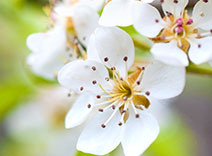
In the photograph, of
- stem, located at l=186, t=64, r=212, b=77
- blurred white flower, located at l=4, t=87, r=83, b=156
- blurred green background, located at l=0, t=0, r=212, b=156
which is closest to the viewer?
stem, located at l=186, t=64, r=212, b=77

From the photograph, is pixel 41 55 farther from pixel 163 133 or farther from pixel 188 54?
pixel 163 133

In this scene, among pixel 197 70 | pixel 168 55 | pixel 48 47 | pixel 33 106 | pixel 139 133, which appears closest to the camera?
pixel 168 55

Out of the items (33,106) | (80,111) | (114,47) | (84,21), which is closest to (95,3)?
(84,21)

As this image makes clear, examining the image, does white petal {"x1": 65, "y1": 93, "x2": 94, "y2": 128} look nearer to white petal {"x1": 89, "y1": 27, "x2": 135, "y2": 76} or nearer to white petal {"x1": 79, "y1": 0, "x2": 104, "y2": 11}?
white petal {"x1": 89, "y1": 27, "x2": 135, "y2": 76}

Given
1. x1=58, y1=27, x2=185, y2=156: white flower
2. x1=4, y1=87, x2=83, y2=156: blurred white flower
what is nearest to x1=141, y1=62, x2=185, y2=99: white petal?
x1=58, y1=27, x2=185, y2=156: white flower

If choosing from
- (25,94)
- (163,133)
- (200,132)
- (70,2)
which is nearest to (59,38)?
(70,2)

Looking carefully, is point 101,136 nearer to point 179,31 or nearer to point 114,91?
point 114,91

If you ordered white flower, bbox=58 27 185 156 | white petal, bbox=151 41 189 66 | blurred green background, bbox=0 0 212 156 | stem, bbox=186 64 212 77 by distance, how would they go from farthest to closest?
blurred green background, bbox=0 0 212 156, stem, bbox=186 64 212 77, white flower, bbox=58 27 185 156, white petal, bbox=151 41 189 66
